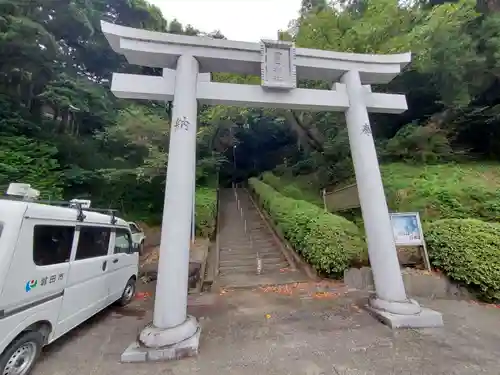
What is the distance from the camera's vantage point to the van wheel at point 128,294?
17.5 feet

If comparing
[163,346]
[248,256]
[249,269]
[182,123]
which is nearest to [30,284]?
[163,346]

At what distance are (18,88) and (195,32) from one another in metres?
10.5

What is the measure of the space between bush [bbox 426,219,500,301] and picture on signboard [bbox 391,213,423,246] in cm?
A: 41

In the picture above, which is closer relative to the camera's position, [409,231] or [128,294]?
[128,294]

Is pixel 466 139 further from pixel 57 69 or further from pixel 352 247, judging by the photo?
pixel 57 69

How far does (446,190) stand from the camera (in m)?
7.68

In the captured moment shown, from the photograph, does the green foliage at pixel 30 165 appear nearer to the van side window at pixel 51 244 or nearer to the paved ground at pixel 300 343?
the paved ground at pixel 300 343

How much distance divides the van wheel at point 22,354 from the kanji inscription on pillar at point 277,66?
4.56 meters

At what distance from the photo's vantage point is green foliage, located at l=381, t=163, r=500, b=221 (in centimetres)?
723

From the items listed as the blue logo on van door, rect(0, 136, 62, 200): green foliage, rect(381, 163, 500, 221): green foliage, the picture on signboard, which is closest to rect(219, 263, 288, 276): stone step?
the picture on signboard

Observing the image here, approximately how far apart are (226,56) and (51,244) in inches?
148

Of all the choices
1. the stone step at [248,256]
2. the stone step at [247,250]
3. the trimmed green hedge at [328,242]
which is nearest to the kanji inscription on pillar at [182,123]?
the trimmed green hedge at [328,242]

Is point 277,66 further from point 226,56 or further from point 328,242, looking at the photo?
point 328,242

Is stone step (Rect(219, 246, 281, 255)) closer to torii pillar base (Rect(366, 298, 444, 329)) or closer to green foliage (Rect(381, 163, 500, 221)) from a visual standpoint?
green foliage (Rect(381, 163, 500, 221))
